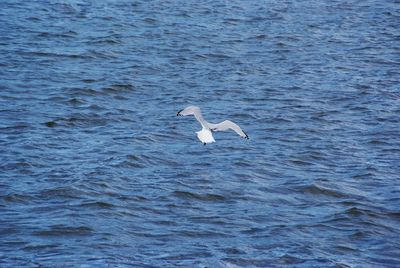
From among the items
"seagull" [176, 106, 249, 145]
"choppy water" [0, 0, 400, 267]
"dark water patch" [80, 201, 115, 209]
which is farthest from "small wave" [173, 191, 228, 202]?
"seagull" [176, 106, 249, 145]

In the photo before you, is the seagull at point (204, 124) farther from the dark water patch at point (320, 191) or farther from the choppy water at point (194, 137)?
the dark water patch at point (320, 191)

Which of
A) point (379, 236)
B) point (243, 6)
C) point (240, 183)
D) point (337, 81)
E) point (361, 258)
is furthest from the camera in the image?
point (243, 6)

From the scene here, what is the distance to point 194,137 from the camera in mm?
18344

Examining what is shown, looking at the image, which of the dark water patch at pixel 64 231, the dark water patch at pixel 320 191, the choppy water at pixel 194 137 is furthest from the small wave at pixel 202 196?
the dark water patch at pixel 64 231

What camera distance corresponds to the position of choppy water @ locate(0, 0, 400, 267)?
13461mm

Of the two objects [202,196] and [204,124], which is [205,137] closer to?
[204,124]

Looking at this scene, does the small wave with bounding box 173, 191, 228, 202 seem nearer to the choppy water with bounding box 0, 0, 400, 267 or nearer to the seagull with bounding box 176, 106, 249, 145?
the choppy water with bounding box 0, 0, 400, 267

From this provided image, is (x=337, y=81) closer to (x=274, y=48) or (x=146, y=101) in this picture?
(x=274, y=48)

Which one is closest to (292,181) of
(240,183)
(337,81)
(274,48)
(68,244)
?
(240,183)

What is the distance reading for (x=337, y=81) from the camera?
22.6 meters

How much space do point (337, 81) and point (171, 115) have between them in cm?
483

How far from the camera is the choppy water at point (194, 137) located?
44.2 ft

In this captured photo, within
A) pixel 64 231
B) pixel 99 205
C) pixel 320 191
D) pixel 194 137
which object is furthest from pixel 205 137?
pixel 194 137

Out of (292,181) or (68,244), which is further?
(292,181)
